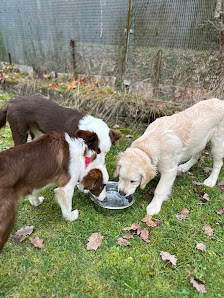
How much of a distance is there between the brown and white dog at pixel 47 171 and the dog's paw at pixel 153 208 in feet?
2.60

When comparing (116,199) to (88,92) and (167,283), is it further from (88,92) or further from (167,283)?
(88,92)

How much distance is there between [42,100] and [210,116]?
3150 millimetres

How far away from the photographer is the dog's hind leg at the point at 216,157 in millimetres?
4020

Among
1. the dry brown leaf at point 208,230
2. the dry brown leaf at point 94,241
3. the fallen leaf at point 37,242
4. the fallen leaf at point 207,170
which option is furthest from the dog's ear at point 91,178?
the fallen leaf at point 207,170

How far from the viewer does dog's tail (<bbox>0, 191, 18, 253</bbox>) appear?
2.25m

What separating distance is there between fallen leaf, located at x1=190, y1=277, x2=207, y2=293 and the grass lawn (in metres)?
0.05

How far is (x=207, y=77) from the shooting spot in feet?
19.3

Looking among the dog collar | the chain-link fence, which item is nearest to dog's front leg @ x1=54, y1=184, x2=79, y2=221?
the dog collar

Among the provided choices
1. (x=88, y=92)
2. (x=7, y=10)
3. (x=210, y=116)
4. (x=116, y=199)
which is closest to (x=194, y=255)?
(x=116, y=199)

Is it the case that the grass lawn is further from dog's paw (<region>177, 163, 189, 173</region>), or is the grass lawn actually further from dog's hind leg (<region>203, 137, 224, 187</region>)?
dog's paw (<region>177, 163, 189, 173</region>)

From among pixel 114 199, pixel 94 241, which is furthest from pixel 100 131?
pixel 94 241

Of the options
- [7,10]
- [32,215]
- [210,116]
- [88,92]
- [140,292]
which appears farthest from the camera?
[7,10]

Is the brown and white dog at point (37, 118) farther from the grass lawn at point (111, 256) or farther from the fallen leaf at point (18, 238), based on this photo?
the fallen leaf at point (18, 238)

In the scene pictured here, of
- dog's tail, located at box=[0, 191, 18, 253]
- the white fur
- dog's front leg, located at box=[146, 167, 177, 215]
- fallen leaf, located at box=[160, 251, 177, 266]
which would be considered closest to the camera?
dog's tail, located at box=[0, 191, 18, 253]
